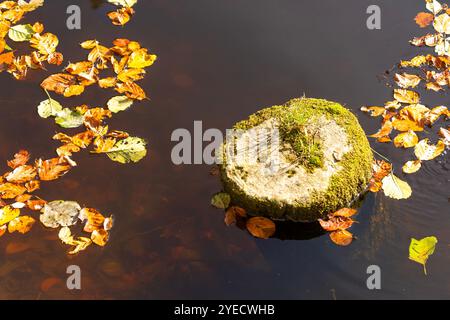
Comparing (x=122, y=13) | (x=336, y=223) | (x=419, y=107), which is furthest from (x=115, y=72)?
(x=419, y=107)

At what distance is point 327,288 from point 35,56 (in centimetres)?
345

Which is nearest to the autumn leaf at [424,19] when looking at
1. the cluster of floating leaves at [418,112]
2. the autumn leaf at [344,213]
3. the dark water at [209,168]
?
the cluster of floating leaves at [418,112]

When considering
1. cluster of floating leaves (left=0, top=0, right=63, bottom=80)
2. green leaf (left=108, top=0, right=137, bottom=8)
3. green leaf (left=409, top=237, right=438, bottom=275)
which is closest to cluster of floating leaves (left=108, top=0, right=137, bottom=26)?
green leaf (left=108, top=0, right=137, bottom=8)

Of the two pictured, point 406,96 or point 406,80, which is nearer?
point 406,96

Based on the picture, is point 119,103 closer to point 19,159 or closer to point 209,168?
point 19,159

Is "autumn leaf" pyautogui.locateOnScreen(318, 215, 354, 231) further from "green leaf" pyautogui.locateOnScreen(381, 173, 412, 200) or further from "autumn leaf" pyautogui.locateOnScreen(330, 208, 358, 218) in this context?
"green leaf" pyautogui.locateOnScreen(381, 173, 412, 200)

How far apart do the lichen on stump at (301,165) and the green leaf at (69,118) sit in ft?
4.47

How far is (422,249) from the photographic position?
333 cm

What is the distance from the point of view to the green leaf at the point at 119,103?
4.20m

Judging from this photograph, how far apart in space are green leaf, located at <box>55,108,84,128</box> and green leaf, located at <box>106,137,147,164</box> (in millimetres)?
418

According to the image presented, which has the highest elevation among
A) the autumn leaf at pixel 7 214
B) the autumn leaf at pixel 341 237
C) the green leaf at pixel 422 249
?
the green leaf at pixel 422 249

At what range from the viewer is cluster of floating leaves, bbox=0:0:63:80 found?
455cm

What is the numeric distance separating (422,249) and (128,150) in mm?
2392

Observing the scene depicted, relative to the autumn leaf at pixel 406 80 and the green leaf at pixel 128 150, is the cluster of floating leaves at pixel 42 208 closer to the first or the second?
the green leaf at pixel 128 150
